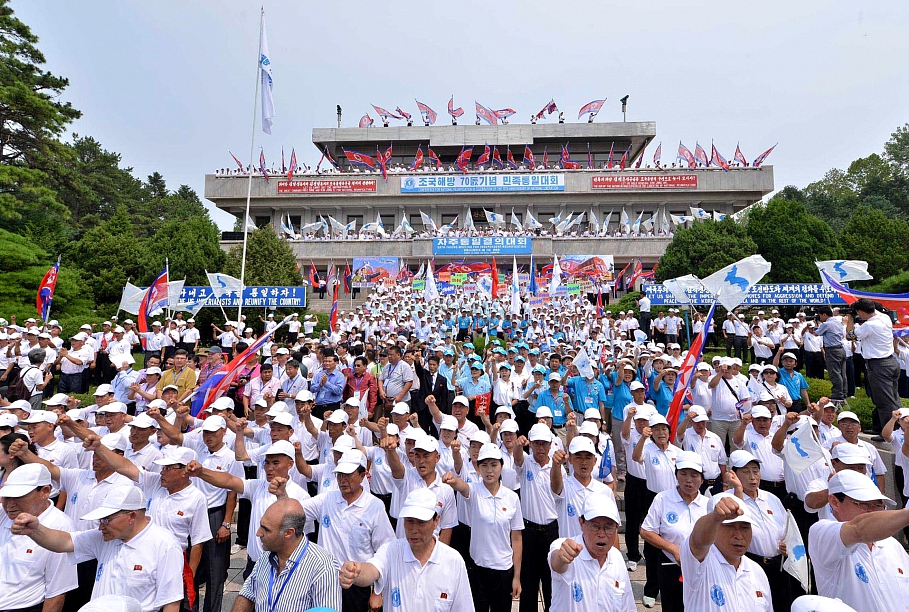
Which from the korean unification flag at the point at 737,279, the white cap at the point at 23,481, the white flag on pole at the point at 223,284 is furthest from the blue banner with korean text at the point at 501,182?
the white cap at the point at 23,481

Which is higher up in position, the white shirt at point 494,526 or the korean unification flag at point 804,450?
the korean unification flag at point 804,450

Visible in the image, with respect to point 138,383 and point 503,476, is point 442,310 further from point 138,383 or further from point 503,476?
point 503,476

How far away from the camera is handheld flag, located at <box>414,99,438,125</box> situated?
47688 mm

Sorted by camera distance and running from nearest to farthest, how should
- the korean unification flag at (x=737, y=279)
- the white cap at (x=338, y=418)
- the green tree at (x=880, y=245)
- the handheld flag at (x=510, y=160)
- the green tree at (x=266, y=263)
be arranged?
the white cap at (x=338, y=418), the korean unification flag at (x=737, y=279), the green tree at (x=266, y=263), the green tree at (x=880, y=245), the handheld flag at (x=510, y=160)

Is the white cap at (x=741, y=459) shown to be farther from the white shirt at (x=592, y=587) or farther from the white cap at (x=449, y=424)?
the white cap at (x=449, y=424)

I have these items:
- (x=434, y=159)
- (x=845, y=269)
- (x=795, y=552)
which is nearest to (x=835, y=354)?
(x=845, y=269)

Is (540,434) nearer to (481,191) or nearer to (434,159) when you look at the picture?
(481,191)

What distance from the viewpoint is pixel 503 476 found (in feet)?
14.2

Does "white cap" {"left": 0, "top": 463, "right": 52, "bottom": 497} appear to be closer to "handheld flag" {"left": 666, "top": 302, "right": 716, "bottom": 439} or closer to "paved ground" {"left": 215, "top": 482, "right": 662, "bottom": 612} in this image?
"paved ground" {"left": 215, "top": 482, "right": 662, "bottom": 612}

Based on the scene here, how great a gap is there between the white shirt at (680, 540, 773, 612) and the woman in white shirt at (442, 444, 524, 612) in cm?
124

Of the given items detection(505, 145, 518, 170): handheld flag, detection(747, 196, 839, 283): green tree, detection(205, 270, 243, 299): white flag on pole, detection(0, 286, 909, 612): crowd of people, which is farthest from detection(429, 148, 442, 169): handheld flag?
detection(0, 286, 909, 612): crowd of people

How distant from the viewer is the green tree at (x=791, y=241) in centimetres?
2739

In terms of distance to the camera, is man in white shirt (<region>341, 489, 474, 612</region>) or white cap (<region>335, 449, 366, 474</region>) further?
white cap (<region>335, 449, 366, 474</region>)

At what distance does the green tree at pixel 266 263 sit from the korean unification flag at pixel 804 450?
2234 centimetres
